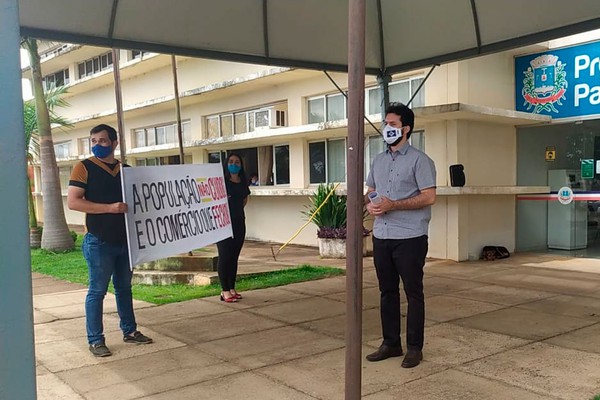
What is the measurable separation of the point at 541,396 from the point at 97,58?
23.5m

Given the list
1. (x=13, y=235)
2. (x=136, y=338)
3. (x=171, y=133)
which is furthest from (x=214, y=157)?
(x=13, y=235)

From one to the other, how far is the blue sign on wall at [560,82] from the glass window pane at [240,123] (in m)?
7.55

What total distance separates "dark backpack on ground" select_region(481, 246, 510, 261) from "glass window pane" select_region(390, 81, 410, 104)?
11.7 feet

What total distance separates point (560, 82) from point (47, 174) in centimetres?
1215

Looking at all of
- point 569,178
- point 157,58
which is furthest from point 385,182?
point 157,58

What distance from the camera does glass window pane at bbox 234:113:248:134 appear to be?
15.8 m

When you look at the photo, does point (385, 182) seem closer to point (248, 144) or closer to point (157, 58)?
point (248, 144)

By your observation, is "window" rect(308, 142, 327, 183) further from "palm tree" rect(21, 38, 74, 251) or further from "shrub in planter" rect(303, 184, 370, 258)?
"palm tree" rect(21, 38, 74, 251)

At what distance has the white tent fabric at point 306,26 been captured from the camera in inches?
255

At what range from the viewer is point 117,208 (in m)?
5.01

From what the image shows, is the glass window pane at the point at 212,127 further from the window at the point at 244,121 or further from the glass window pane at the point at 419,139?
the glass window pane at the point at 419,139

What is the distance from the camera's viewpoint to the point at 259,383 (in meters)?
4.44

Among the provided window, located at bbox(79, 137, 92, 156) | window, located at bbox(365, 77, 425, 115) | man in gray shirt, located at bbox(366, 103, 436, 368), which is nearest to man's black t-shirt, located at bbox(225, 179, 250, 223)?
man in gray shirt, located at bbox(366, 103, 436, 368)

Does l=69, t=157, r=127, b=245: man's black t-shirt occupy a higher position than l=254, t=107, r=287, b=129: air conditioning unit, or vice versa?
l=254, t=107, r=287, b=129: air conditioning unit
